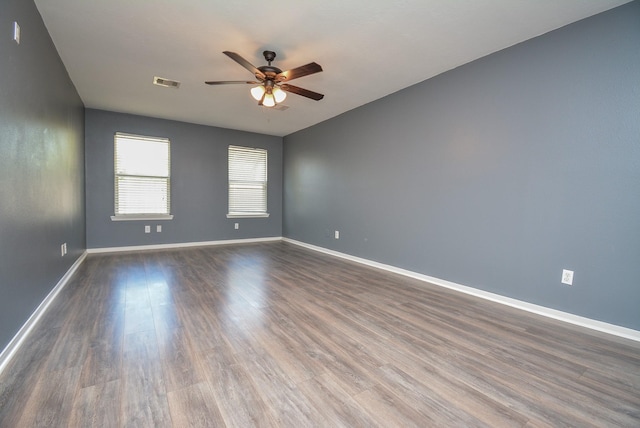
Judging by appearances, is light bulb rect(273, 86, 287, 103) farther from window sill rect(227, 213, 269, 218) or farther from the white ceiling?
window sill rect(227, 213, 269, 218)

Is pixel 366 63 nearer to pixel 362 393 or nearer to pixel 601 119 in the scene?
pixel 601 119

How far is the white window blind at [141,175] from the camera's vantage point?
16.8 ft

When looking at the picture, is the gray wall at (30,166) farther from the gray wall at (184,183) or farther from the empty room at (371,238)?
the gray wall at (184,183)

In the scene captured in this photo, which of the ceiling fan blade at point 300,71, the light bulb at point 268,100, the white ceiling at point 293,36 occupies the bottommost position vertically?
the light bulb at point 268,100

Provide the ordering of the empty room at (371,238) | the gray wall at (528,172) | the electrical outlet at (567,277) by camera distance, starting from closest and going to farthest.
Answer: the empty room at (371,238)
the gray wall at (528,172)
the electrical outlet at (567,277)

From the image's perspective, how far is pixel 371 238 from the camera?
436 cm

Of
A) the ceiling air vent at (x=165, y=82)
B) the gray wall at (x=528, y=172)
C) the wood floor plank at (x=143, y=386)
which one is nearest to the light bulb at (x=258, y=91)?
the ceiling air vent at (x=165, y=82)

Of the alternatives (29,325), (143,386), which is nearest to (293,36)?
(143,386)

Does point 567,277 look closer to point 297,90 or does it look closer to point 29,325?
point 297,90

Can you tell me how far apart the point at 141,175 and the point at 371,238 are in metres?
4.39

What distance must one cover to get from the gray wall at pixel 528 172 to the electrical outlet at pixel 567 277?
2.0 inches

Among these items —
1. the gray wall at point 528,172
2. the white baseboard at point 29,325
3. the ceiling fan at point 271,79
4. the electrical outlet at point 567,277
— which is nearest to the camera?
the white baseboard at point 29,325

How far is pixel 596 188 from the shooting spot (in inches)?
88.8

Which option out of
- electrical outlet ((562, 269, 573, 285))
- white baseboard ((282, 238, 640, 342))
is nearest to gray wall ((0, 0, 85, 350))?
white baseboard ((282, 238, 640, 342))
